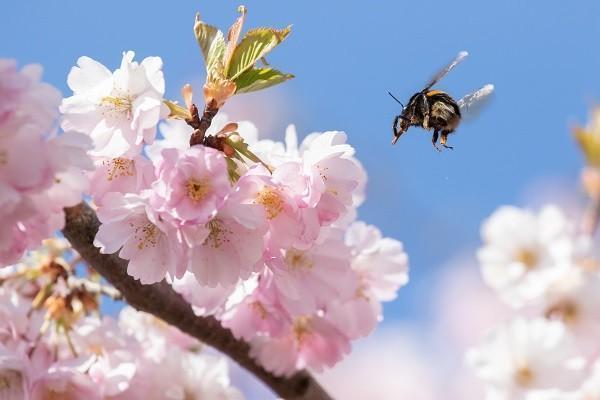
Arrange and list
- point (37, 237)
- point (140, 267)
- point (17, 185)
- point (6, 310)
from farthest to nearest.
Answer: point (6, 310) → point (140, 267) → point (37, 237) → point (17, 185)

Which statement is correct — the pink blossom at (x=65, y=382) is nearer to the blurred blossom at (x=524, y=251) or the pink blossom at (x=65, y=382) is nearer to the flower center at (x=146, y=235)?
the flower center at (x=146, y=235)

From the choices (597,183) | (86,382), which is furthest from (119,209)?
(597,183)

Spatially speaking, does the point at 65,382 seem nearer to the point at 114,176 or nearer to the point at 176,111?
the point at 114,176

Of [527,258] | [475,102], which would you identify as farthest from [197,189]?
[527,258]

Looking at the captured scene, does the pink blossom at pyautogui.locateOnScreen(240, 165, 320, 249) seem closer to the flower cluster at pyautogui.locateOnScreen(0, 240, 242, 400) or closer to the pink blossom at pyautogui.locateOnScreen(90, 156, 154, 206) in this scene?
the pink blossom at pyautogui.locateOnScreen(90, 156, 154, 206)

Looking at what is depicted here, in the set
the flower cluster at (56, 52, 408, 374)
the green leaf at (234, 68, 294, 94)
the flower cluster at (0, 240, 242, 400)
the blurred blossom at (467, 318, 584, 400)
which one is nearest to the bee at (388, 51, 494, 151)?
the flower cluster at (56, 52, 408, 374)

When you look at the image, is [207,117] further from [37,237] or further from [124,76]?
[37,237]

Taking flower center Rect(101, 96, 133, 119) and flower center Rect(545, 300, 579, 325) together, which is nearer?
flower center Rect(101, 96, 133, 119)
